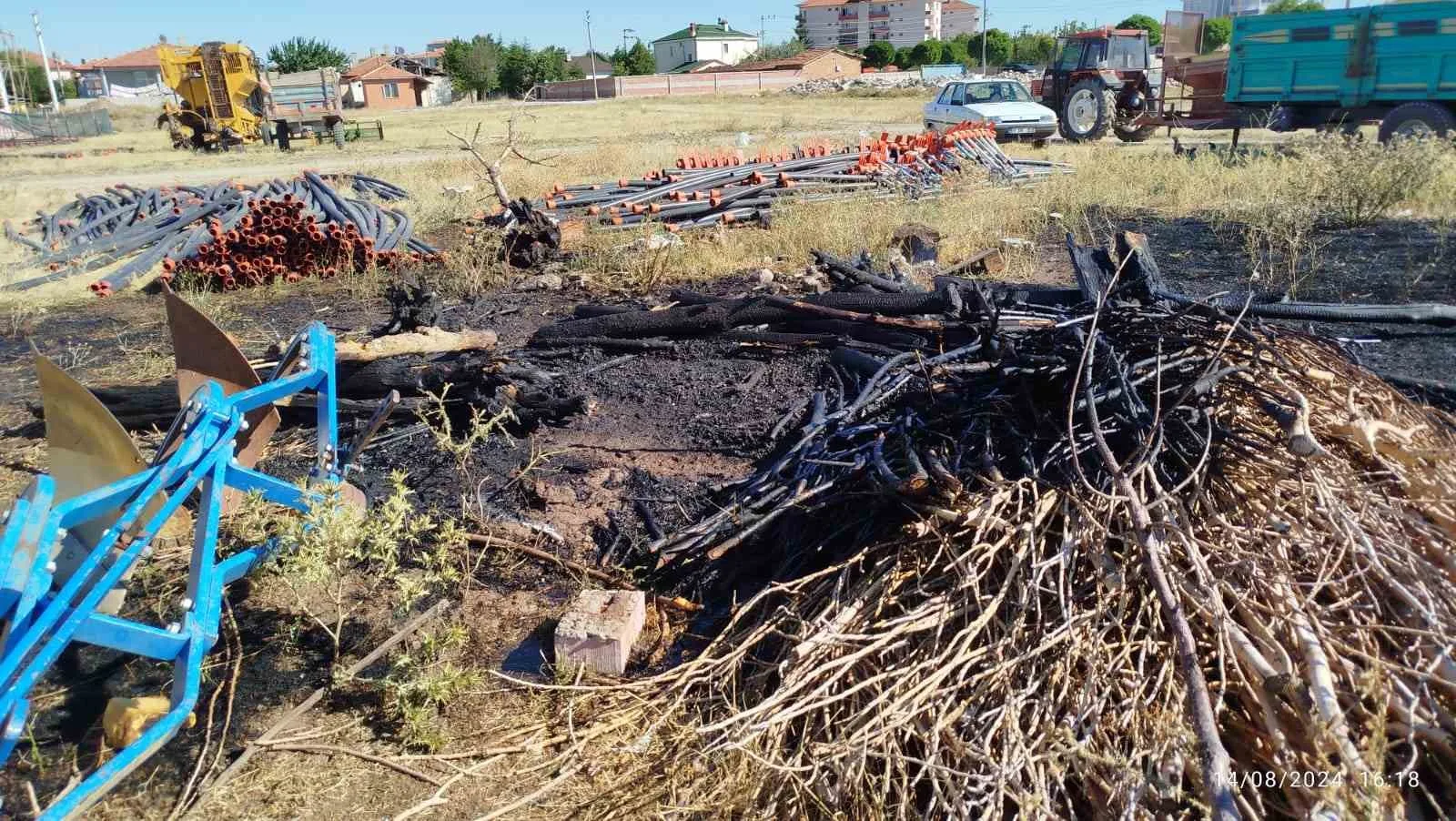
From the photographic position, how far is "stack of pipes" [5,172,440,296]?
971 centimetres

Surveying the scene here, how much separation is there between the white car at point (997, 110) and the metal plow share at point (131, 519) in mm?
18373

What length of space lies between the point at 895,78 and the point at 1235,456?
57739mm

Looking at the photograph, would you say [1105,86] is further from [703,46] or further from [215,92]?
[703,46]

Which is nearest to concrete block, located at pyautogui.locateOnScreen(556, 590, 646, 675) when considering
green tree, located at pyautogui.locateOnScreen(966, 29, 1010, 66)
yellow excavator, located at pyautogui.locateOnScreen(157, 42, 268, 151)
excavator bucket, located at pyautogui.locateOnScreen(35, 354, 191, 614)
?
excavator bucket, located at pyautogui.locateOnScreen(35, 354, 191, 614)

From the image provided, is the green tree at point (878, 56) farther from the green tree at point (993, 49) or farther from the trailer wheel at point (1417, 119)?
the trailer wheel at point (1417, 119)

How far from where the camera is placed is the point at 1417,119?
15570 millimetres

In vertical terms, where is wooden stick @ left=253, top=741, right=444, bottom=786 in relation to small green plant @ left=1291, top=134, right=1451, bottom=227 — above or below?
below

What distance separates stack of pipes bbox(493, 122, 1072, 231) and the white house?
84.4m

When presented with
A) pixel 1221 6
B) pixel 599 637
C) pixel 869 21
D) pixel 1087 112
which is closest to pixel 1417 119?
pixel 1087 112

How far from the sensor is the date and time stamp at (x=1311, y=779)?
1892mm

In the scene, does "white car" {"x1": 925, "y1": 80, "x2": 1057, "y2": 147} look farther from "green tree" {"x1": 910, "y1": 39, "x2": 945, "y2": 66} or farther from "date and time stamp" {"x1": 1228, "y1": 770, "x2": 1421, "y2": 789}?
"green tree" {"x1": 910, "y1": 39, "x2": 945, "y2": 66}

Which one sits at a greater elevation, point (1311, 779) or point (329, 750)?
point (1311, 779)

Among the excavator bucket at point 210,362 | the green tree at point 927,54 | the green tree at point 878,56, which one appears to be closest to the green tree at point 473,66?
the green tree at point 878,56

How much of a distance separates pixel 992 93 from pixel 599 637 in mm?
20681
